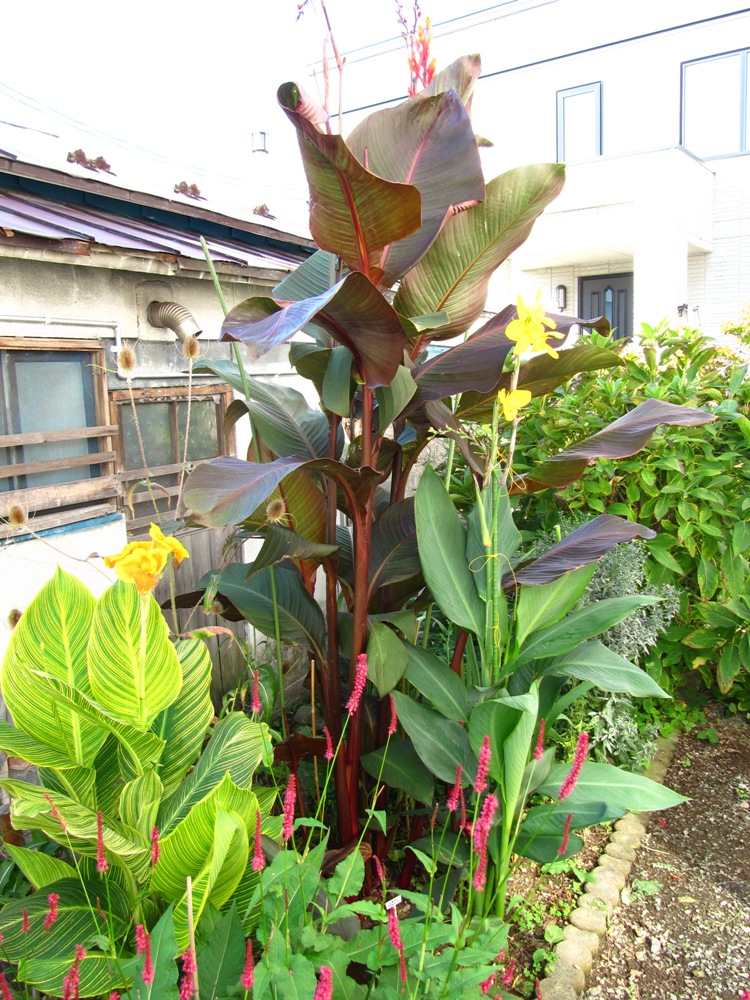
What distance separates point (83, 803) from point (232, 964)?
1.77 ft

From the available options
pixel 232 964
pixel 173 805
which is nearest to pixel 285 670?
pixel 173 805

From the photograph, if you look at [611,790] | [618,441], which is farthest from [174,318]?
[611,790]

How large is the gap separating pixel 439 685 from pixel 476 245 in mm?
1298

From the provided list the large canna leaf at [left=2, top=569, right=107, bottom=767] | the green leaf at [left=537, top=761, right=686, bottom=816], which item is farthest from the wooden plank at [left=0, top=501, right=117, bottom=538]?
the green leaf at [left=537, top=761, right=686, bottom=816]

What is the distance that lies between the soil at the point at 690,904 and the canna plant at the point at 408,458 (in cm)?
72

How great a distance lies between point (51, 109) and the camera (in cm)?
547

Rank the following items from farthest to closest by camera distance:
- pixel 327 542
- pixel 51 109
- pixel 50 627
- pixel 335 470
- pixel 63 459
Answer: pixel 51 109 → pixel 63 459 → pixel 327 542 → pixel 335 470 → pixel 50 627

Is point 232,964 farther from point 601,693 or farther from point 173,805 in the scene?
point 601,693

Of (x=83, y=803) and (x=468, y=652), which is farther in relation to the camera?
(x=468, y=652)

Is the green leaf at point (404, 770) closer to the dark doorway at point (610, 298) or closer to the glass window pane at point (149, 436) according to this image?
the glass window pane at point (149, 436)

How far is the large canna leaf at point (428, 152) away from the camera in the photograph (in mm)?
2096

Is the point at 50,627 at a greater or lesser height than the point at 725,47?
lesser

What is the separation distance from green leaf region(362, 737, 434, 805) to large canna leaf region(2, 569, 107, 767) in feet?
2.95

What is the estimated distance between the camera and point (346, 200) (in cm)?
195
